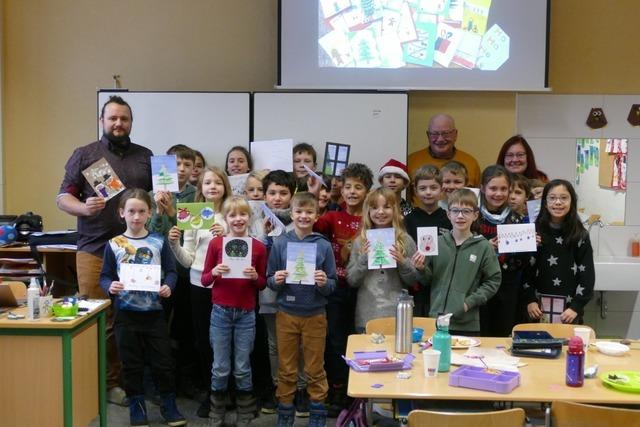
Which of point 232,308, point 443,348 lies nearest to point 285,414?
point 232,308

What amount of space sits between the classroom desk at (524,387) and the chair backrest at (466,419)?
14cm

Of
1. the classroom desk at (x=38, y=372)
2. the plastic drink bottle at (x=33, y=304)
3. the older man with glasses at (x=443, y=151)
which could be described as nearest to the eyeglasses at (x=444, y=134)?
the older man with glasses at (x=443, y=151)

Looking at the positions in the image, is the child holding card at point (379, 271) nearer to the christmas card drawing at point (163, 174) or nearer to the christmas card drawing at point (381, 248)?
the christmas card drawing at point (381, 248)

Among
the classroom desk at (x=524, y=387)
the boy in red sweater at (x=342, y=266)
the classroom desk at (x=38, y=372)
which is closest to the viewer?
the classroom desk at (x=524, y=387)

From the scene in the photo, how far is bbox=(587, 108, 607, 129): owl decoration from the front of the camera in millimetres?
5766

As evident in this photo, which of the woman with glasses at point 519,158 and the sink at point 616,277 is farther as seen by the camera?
the sink at point 616,277

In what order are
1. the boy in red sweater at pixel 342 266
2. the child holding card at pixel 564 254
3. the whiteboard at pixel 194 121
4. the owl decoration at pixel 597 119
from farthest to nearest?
the owl decoration at pixel 597 119
the whiteboard at pixel 194 121
the boy in red sweater at pixel 342 266
the child holding card at pixel 564 254

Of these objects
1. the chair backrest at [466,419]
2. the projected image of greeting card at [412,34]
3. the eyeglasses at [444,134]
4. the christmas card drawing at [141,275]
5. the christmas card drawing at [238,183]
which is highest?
the projected image of greeting card at [412,34]

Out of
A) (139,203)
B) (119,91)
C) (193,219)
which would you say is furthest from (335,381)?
(119,91)

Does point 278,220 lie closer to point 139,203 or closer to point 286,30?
point 139,203

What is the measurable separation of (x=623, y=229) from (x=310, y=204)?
3417 millimetres

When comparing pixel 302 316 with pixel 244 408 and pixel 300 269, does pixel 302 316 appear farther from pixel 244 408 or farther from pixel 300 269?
pixel 244 408

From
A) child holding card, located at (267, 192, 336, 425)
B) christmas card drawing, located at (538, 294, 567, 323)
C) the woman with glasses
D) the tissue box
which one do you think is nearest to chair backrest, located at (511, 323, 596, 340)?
christmas card drawing, located at (538, 294, 567, 323)

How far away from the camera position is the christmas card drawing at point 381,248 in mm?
3613
